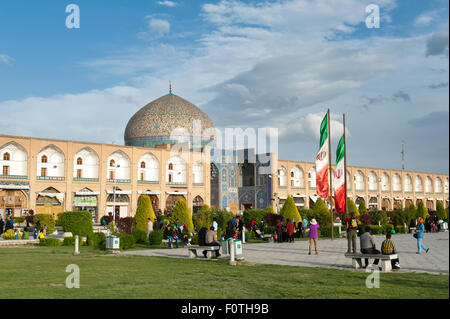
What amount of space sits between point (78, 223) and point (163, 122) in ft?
94.8

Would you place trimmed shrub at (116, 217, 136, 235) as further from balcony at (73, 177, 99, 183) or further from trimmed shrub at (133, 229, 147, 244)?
balcony at (73, 177, 99, 183)

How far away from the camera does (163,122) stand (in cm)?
4778

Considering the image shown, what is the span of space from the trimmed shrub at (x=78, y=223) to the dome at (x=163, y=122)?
27340 millimetres

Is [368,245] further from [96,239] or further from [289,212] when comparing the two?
[289,212]

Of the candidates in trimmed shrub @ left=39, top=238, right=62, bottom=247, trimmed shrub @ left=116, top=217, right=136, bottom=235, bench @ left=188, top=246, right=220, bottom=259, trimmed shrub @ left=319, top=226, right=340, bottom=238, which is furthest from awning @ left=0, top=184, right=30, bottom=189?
bench @ left=188, top=246, right=220, bottom=259

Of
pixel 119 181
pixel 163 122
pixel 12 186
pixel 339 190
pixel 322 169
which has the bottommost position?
pixel 339 190

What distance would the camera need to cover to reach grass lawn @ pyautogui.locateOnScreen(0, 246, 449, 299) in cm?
686

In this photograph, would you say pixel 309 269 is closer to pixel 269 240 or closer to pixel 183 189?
pixel 269 240

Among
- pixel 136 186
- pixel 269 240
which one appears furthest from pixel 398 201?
pixel 269 240

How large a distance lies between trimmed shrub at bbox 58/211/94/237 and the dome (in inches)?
1076

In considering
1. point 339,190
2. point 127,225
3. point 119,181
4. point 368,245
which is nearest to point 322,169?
point 339,190

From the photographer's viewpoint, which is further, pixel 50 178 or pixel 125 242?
pixel 50 178

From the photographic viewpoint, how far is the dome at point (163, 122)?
156 ft

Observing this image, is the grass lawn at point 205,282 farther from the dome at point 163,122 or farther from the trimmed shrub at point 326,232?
the dome at point 163,122
